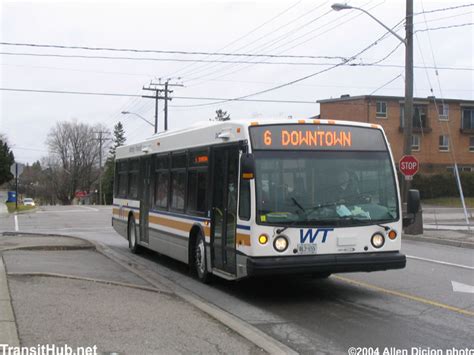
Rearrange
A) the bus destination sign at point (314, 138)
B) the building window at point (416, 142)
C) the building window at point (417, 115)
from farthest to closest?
the building window at point (416, 142)
the building window at point (417, 115)
the bus destination sign at point (314, 138)

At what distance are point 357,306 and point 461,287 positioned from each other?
263cm

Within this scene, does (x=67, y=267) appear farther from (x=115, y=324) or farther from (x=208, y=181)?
(x=115, y=324)

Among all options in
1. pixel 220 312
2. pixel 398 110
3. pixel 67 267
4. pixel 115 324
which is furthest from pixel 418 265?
pixel 398 110

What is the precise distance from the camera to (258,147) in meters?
8.34

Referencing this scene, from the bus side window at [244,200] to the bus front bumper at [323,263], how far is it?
0.65 meters

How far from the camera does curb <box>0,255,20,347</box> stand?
5.42m

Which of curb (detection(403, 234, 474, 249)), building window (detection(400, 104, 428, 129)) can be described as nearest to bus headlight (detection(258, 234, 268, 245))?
curb (detection(403, 234, 474, 249))

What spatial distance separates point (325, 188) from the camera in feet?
27.3

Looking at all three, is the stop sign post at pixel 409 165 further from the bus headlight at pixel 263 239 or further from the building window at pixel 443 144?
the building window at pixel 443 144

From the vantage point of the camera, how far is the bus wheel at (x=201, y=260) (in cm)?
998

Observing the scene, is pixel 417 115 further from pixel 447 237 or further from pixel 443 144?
pixel 447 237

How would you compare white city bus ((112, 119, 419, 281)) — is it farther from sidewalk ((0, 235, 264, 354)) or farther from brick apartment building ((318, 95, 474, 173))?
brick apartment building ((318, 95, 474, 173))

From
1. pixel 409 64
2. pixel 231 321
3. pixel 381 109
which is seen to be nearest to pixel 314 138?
pixel 231 321
